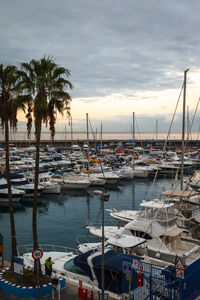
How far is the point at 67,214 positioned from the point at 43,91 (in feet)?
91.0

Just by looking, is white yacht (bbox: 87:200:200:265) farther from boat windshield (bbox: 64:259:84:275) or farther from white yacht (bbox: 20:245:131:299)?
white yacht (bbox: 20:245:131:299)

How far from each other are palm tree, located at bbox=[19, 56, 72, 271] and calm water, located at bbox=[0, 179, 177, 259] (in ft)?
48.2

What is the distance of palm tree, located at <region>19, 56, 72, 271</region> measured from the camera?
15.5m

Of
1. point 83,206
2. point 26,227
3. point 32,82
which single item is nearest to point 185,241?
point 32,82

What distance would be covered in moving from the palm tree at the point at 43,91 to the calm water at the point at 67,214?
578 inches

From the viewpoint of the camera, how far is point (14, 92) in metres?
16.7

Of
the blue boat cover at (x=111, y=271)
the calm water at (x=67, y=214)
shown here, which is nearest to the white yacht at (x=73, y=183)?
the calm water at (x=67, y=214)

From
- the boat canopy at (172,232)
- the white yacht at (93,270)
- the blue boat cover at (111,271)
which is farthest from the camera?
the boat canopy at (172,232)

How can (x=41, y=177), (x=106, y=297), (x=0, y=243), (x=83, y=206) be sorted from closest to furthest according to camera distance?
1. (x=106, y=297)
2. (x=0, y=243)
3. (x=83, y=206)
4. (x=41, y=177)

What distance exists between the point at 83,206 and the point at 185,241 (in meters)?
24.9

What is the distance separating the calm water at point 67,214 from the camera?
3105 cm

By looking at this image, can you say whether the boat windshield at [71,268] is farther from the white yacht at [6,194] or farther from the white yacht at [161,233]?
the white yacht at [6,194]

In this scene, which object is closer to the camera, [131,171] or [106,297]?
[106,297]

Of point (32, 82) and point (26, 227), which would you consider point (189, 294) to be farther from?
point (26, 227)
